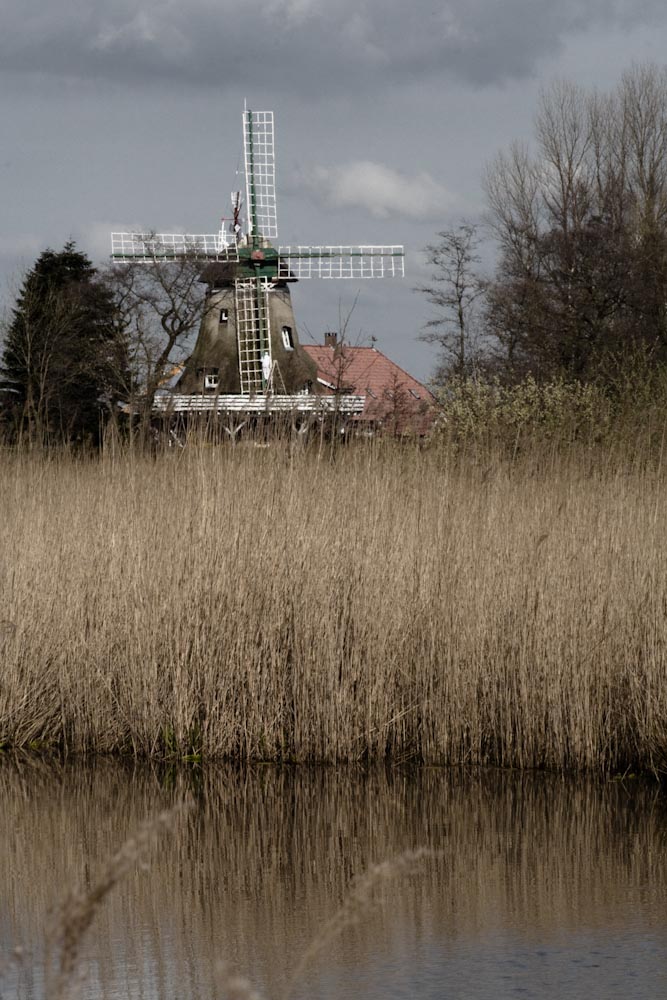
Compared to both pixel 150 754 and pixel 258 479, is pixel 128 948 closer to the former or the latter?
pixel 150 754

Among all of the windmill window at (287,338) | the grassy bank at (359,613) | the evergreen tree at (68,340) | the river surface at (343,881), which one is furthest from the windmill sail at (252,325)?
the river surface at (343,881)

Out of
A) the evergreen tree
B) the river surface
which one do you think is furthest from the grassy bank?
the evergreen tree

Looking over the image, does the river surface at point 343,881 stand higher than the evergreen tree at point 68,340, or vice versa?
the evergreen tree at point 68,340

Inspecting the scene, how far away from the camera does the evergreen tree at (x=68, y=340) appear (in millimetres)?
29250

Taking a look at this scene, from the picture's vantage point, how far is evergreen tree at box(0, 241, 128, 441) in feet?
96.0

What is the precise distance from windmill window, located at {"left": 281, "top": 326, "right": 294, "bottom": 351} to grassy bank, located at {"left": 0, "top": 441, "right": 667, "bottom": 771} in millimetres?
25125

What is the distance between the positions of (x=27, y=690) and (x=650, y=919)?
12.6 feet

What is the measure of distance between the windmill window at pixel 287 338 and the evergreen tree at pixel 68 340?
3.86m

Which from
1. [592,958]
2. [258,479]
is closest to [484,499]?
[258,479]

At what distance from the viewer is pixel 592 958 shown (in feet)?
13.0

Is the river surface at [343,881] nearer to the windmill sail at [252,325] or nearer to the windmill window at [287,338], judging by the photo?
the windmill sail at [252,325]

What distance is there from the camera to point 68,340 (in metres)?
30.9

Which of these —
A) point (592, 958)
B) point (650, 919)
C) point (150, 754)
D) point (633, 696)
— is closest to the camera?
point (592, 958)

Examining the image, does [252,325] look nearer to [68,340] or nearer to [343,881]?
[68,340]
